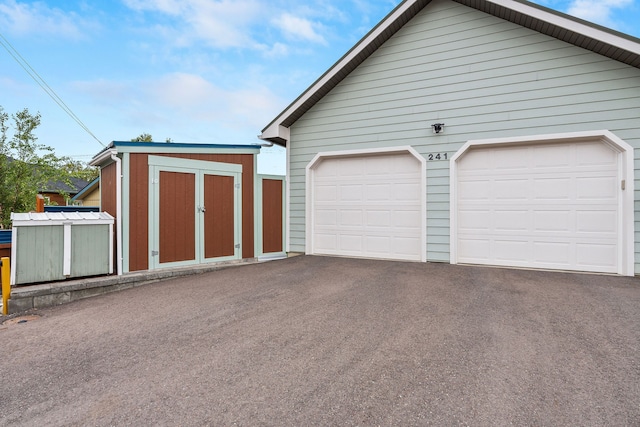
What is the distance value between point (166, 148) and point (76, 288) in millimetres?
2790

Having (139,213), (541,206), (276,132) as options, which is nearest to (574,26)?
(541,206)

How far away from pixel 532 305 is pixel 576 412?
2173mm

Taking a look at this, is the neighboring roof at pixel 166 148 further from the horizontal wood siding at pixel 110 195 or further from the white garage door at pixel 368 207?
the white garage door at pixel 368 207

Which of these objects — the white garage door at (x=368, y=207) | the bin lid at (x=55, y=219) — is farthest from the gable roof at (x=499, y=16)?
the bin lid at (x=55, y=219)

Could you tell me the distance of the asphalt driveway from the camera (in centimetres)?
194

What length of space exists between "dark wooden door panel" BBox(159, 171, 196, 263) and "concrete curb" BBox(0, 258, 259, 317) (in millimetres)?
345

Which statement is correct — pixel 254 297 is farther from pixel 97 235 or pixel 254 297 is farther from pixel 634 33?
pixel 634 33

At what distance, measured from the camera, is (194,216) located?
641cm

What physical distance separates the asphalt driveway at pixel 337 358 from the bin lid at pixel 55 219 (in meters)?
1.41

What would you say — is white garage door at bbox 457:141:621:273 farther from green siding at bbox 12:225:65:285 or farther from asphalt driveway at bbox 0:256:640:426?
green siding at bbox 12:225:65:285

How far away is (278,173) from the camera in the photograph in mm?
7844

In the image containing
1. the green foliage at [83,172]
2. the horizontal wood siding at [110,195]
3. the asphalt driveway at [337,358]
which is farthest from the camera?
the green foliage at [83,172]

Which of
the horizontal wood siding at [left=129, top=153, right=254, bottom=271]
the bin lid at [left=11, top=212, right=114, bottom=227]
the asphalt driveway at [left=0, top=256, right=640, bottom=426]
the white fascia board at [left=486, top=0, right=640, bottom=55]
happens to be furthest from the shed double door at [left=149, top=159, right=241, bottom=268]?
the white fascia board at [left=486, top=0, right=640, bottom=55]

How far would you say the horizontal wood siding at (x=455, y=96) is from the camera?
5.41m
